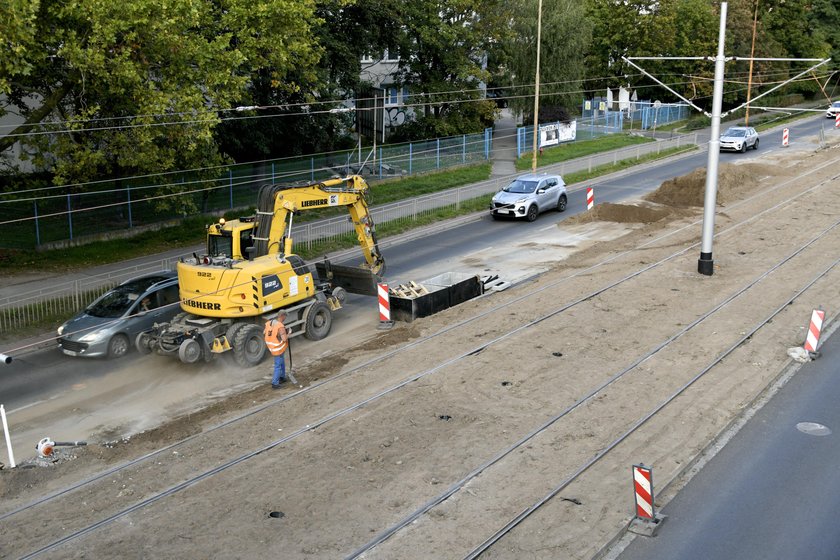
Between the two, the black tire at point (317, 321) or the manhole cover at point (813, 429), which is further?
the black tire at point (317, 321)

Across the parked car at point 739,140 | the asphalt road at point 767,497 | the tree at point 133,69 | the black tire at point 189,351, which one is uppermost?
the tree at point 133,69

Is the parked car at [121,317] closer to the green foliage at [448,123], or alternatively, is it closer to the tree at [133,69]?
the tree at [133,69]

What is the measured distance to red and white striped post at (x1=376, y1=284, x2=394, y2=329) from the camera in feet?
70.5

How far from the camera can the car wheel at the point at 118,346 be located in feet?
63.6

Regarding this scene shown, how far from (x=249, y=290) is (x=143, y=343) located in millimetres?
2822

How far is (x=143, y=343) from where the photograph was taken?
63.9ft

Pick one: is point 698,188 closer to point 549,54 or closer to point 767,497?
point 549,54

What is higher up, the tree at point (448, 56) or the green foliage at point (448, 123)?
the tree at point (448, 56)

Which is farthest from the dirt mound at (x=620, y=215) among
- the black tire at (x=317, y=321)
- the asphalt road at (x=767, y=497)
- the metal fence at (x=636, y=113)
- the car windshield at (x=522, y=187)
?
the metal fence at (x=636, y=113)

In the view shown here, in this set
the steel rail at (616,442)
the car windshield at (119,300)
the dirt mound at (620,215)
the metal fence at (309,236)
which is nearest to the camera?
the steel rail at (616,442)

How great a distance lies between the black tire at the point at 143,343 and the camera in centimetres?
1928

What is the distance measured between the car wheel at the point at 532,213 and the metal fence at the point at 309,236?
3.71 meters

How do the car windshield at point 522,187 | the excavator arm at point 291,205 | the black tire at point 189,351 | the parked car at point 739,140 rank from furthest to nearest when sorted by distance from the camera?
the parked car at point 739,140, the car windshield at point 522,187, the excavator arm at point 291,205, the black tire at point 189,351

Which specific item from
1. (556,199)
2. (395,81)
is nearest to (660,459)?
(556,199)
